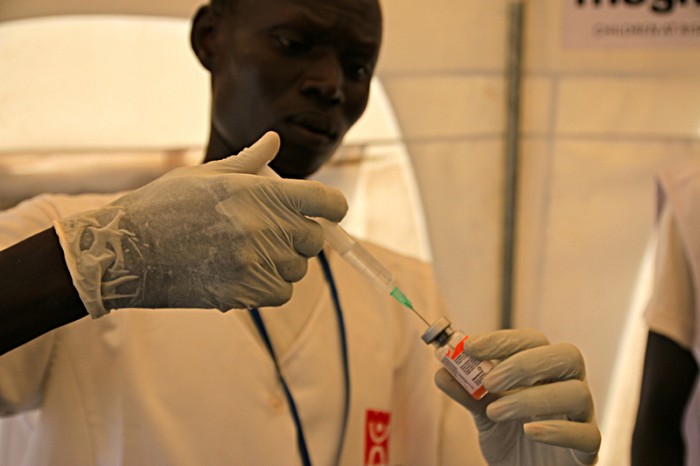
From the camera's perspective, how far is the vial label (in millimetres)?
739

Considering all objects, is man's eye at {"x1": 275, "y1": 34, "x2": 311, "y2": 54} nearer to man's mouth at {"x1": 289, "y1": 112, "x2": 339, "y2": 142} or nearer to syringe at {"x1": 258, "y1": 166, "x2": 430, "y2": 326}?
man's mouth at {"x1": 289, "y1": 112, "x2": 339, "y2": 142}

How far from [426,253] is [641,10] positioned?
0.66 m

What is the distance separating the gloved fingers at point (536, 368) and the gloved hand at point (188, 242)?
239 millimetres

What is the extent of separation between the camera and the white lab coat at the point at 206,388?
85 centimetres

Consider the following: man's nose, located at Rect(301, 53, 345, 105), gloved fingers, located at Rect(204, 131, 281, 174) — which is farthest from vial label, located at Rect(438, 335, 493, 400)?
man's nose, located at Rect(301, 53, 345, 105)

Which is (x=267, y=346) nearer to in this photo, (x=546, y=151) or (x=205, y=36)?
(x=205, y=36)

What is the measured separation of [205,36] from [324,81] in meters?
0.22

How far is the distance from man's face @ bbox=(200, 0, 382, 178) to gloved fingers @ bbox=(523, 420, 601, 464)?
0.44 meters

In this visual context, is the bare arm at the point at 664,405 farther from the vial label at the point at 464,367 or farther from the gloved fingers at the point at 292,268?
the gloved fingers at the point at 292,268

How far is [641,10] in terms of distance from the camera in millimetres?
1516

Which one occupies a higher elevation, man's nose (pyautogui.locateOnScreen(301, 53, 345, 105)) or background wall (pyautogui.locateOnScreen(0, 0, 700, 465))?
man's nose (pyautogui.locateOnScreen(301, 53, 345, 105))

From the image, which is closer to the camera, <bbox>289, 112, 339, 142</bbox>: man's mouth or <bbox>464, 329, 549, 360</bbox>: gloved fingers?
<bbox>464, 329, 549, 360</bbox>: gloved fingers

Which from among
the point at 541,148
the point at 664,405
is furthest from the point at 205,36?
the point at 664,405

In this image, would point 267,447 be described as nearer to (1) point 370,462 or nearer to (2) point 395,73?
(1) point 370,462
